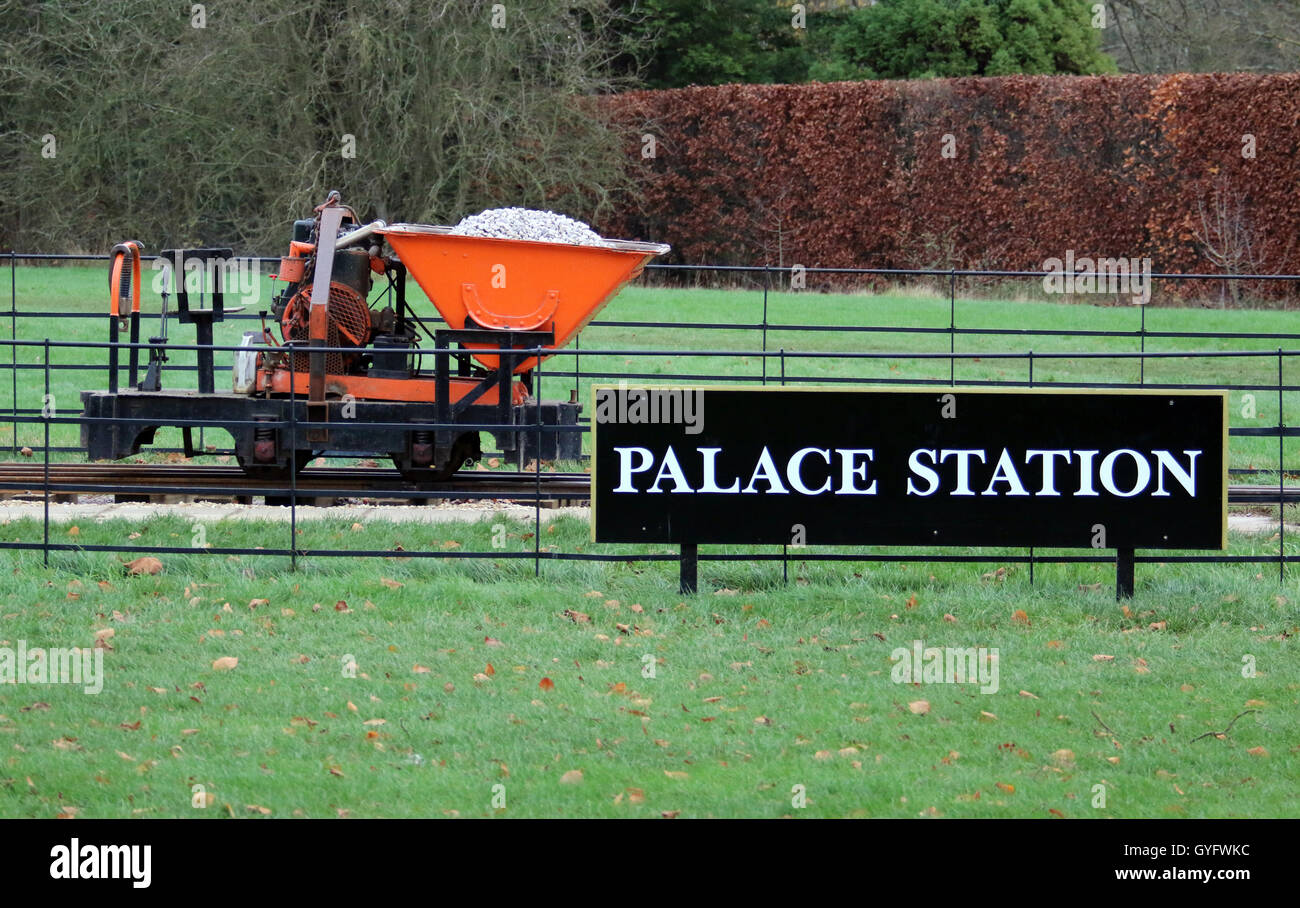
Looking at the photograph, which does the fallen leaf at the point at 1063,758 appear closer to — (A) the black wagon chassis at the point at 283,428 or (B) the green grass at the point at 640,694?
(B) the green grass at the point at 640,694

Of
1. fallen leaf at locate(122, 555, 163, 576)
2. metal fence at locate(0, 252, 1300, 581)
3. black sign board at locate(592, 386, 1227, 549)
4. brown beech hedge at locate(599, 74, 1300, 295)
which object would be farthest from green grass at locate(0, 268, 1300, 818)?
brown beech hedge at locate(599, 74, 1300, 295)

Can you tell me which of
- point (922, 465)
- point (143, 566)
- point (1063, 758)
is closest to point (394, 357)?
point (143, 566)

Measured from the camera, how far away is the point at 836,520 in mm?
9461

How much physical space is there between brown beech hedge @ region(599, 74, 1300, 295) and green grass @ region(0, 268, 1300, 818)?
16965 mm

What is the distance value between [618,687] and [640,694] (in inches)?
5.0

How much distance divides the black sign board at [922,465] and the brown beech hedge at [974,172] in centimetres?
1819

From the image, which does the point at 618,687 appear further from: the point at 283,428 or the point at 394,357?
the point at 394,357

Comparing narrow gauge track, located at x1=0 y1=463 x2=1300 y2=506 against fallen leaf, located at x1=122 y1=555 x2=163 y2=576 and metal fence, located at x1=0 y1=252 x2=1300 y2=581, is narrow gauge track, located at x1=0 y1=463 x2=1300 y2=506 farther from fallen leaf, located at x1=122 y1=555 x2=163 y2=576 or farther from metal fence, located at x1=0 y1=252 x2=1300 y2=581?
fallen leaf, located at x1=122 y1=555 x2=163 y2=576

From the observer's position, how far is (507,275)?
11461 millimetres

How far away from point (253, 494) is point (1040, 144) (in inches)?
795

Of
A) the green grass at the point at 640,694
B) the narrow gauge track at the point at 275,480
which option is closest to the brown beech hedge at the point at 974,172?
the narrow gauge track at the point at 275,480

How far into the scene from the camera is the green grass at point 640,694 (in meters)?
6.32

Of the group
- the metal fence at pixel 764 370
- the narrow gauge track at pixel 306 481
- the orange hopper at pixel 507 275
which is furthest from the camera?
the orange hopper at pixel 507 275

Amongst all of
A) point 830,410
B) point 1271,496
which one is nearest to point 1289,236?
point 1271,496
